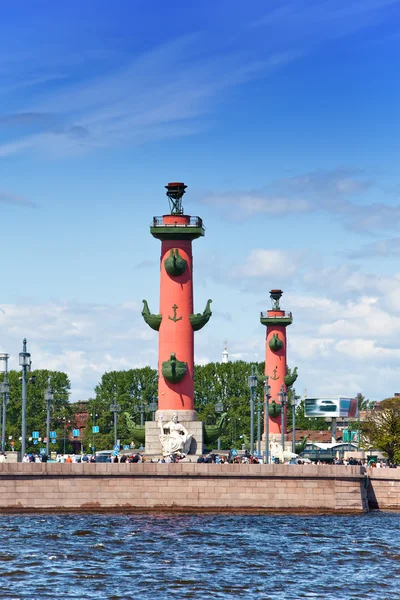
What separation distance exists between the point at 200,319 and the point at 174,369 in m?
3.13

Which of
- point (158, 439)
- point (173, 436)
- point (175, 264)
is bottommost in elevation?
point (158, 439)

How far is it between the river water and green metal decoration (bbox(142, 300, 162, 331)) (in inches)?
570

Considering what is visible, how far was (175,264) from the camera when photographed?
67.1 metres

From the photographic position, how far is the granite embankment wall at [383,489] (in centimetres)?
6644

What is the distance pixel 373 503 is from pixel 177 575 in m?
29.0

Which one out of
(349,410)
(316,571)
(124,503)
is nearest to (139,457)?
(124,503)

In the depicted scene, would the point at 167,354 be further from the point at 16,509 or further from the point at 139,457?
the point at 16,509

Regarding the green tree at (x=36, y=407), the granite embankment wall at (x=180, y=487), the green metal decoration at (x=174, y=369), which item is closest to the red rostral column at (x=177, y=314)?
the green metal decoration at (x=174, y=369)

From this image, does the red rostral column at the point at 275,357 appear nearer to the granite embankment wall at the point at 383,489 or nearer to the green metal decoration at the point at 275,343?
the green metal decoration at the point at 275,343

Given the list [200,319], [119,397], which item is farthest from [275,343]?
[200,319]

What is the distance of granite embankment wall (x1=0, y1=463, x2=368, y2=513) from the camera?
5609 cm

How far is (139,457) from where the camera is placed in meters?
62.4

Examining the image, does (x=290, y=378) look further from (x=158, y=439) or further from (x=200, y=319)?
(x=158, y=439)

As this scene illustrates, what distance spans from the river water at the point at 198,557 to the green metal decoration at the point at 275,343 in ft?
163
